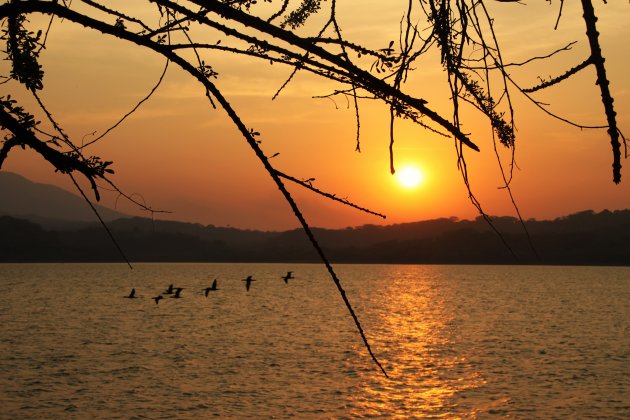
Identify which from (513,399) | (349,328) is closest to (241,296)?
(349,328)

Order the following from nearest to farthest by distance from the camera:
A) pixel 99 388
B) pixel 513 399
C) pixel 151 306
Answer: pixel 513 399, pixel 99 388, pixel 151 306

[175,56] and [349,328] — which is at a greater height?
[175,56]

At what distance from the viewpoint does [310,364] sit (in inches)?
2753

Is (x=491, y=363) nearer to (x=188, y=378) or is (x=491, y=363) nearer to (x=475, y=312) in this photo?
(x=188, y=378)

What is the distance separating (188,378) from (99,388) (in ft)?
25.1

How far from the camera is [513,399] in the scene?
54281mm

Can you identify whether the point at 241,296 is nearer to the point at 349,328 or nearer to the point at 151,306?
the point at 151,306

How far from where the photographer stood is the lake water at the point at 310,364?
5075 cm

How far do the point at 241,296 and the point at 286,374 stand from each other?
126m

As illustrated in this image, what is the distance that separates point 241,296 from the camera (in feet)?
619

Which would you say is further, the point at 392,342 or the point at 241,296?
the point at 241,296

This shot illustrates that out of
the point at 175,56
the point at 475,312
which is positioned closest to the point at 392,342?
the point at 475,312

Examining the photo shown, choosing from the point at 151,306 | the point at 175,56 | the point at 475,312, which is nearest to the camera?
the point at 175,56

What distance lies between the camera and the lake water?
50750 millimetres
